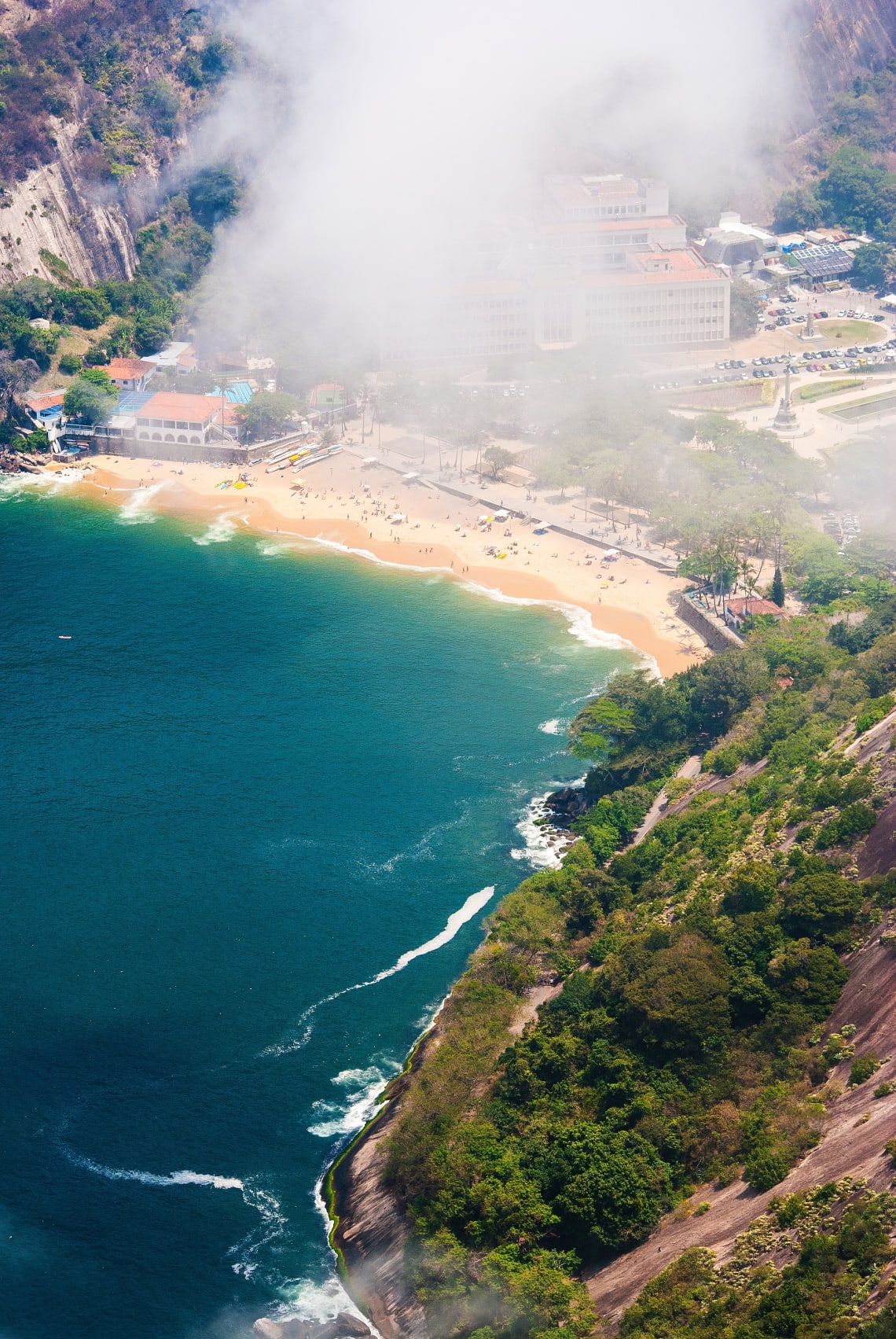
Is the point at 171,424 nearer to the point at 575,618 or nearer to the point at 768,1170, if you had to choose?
the point at 575,618

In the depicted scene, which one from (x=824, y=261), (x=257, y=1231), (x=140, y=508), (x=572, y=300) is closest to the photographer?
(x=257, y=1231)

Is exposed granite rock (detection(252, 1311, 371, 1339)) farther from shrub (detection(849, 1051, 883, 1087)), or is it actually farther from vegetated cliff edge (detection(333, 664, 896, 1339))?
shrub (detection(849, 1051, 883, 1087))

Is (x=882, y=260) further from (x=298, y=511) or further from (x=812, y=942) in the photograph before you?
(x=812, y=942)

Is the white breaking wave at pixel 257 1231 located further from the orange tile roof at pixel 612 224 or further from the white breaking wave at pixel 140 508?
the orange tile roof at pixel 612 224


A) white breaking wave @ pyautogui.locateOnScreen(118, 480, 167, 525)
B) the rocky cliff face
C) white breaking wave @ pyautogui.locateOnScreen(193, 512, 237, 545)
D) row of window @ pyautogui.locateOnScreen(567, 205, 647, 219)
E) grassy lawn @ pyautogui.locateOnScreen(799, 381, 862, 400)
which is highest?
the rocky cliff face

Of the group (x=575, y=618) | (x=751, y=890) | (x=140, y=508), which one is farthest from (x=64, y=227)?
(x=751, y=890)

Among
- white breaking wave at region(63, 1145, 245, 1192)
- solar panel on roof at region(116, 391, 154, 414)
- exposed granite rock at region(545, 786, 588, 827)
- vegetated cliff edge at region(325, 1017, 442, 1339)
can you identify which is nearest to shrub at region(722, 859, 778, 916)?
vegetated cliff edge at region(325, 1017, 442, 1339)

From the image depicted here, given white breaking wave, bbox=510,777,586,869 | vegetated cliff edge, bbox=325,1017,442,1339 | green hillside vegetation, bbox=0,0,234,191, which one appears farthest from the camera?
green hillside vegetation, bbox=0,0,234,191
